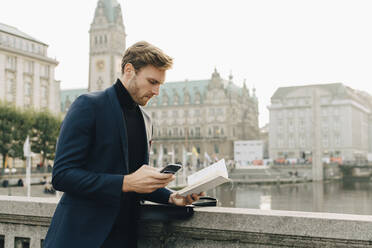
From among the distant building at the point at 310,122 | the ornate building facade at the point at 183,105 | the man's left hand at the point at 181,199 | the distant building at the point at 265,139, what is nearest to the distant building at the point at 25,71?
the ornate building facade at the point at 183,105

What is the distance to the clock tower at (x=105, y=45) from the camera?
9156cm

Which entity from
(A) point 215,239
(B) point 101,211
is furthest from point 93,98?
(A) point 215,239

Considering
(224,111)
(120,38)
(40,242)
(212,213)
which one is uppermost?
(120,38)

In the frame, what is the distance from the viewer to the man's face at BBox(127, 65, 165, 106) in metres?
2.99

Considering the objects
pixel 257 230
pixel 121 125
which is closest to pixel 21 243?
pixel 121 125

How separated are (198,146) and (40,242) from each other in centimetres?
9435

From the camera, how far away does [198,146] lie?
323 feet

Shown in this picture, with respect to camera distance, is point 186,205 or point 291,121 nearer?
point 186,205

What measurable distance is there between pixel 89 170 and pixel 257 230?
4.53ft

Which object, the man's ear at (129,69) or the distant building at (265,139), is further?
the distant building at (265,139)

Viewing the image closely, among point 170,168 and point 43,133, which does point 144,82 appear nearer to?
point 170,168

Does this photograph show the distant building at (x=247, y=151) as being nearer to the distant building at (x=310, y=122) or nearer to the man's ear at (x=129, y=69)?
the distant building at (x=310, y=122)

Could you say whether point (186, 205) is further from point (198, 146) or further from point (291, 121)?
point (291, 121)

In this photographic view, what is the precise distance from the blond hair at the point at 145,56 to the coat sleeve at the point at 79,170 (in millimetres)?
505
